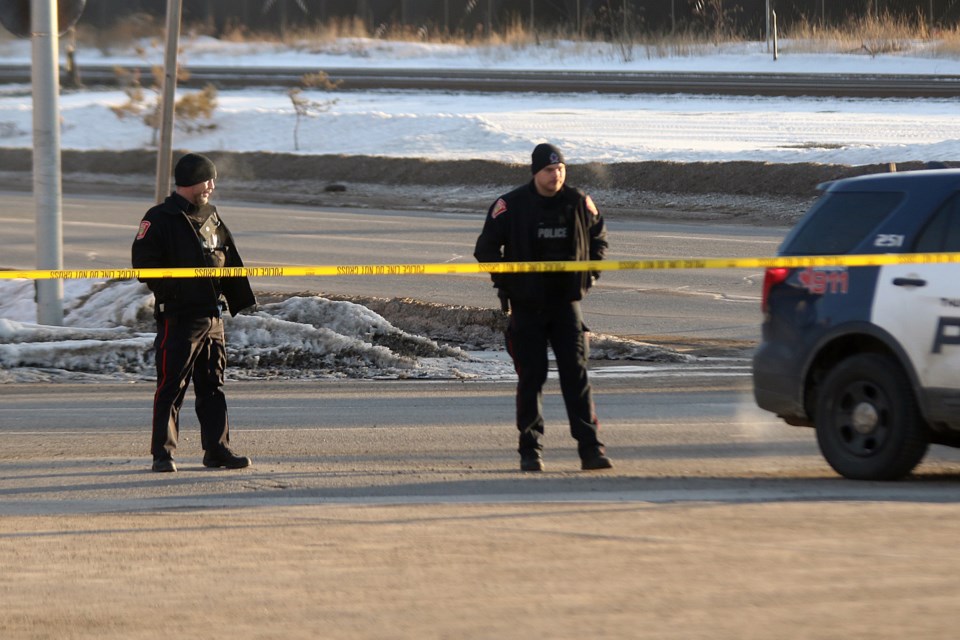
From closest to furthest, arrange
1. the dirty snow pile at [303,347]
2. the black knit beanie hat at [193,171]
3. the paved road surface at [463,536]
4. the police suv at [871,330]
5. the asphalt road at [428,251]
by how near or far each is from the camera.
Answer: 1. the paved road surface at [463,536]
2. the police suv at [871,330]
3. the black knit beanie hat at [193,171]
4. the dirty snow pile at [303,347]
5. the asphalt road at [428,251]

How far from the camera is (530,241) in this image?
8062mm

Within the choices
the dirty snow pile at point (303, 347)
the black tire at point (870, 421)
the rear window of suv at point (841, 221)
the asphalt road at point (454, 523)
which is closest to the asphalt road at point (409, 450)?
the asphalt road at point (454, 523)

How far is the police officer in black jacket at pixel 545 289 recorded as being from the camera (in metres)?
8.06

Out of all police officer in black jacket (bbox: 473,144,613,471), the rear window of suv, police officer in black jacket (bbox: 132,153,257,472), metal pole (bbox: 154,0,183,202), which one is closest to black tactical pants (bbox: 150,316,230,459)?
police officer in black jacket (bbox: 132,153,257,472)

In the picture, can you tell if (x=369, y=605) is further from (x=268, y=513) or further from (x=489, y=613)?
(x=268, y=513)

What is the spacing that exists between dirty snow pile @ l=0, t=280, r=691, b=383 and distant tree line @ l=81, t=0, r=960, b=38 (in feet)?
104

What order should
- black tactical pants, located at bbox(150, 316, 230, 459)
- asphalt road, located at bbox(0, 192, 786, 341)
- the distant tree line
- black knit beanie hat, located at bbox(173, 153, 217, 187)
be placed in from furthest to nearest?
1. the distant tree line
2. asphalt road, located at bbox(0, 192, 786, 341)
3. black tactical pants, located at bbox(150, 316, 230, 459)
4. black knit beanie hat, located at bbox(173, 153, 217, 187)

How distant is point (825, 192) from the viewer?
812 cm

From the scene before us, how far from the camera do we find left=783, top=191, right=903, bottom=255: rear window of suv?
7.79 metres

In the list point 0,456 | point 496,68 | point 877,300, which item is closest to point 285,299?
point 0,456

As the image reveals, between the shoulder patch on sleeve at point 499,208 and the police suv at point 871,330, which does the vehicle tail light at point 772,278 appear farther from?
the shoulder patch on sleeve at point 499,208

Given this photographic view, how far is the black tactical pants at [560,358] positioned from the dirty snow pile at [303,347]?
3.78 metres

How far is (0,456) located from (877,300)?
519 cm

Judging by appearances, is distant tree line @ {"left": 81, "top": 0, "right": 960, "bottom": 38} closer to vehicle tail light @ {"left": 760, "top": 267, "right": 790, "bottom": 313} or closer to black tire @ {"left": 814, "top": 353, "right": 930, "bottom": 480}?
vehicle tail light @ {"left": 760, "top": 267, "right": 790, "bottom": 313}
